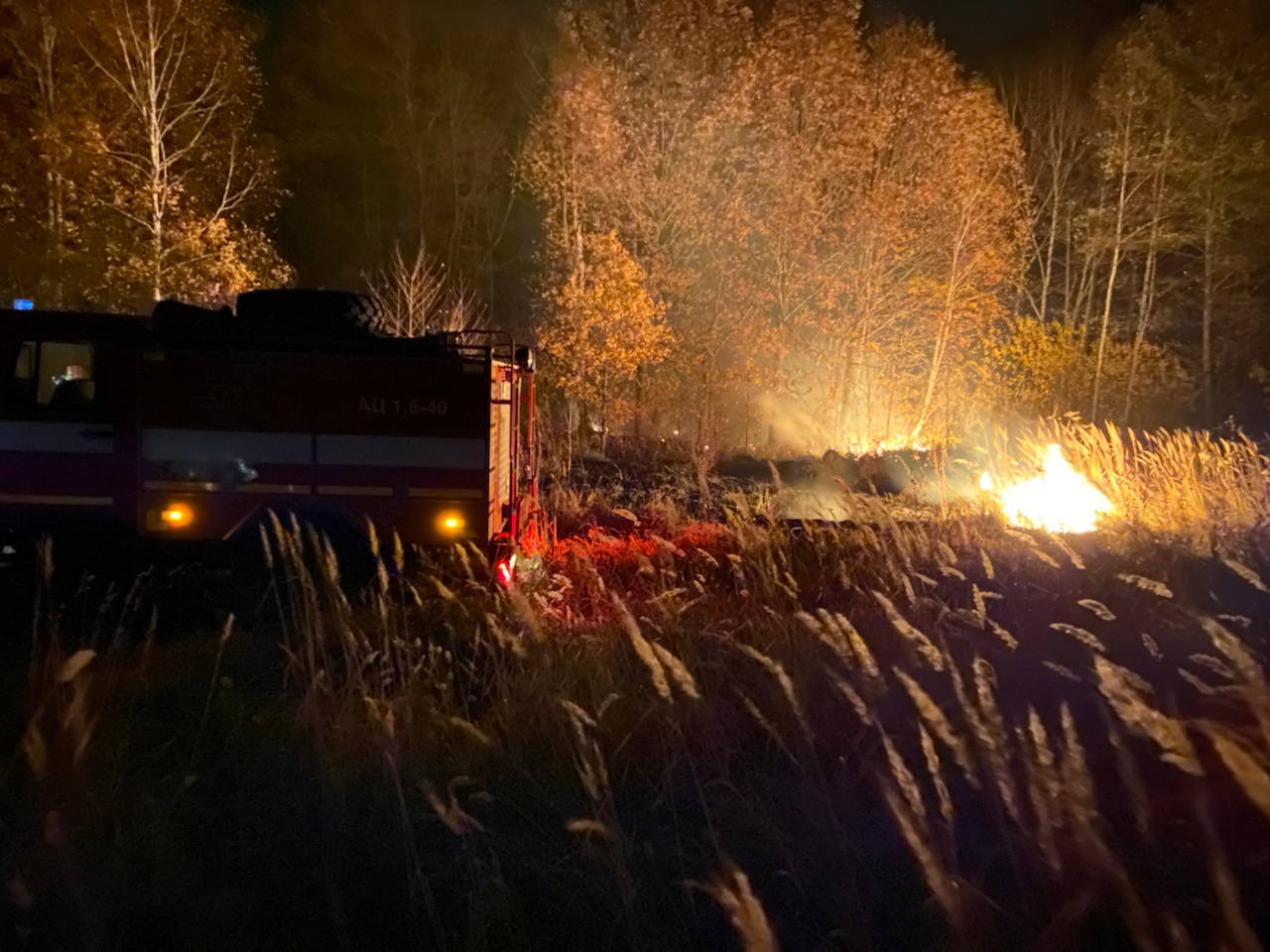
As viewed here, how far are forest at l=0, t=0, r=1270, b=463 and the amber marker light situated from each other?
958 cm

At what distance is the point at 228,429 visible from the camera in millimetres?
6969

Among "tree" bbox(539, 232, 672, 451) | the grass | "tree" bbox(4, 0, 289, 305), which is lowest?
the grass

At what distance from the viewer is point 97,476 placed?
6.99 metres

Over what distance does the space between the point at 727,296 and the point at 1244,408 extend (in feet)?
48.8

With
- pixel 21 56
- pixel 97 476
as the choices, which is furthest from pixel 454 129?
pixel 97 476

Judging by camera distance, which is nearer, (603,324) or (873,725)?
(873,725)

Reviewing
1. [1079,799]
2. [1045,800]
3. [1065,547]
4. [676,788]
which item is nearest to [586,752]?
[676,788]

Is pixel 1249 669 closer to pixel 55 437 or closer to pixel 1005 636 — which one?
pixel 1005 636

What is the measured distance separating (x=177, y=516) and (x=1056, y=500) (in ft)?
24.2

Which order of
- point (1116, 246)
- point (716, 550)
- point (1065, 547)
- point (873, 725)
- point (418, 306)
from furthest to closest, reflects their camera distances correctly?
1. point (1116, 246)
2. point (418, 306)
3. point (716, 550)
4. point (1065, 547)
5. point (873, 725)

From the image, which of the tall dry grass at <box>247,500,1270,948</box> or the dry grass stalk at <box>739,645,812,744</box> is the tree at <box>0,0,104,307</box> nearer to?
the tall dry grass at <box>247,500,1270,948</box>

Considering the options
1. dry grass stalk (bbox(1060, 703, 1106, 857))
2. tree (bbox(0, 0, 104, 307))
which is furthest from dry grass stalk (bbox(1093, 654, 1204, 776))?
tree (bbox(0, 0, 104, 307))

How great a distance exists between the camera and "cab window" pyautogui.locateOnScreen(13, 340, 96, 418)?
7016 mm

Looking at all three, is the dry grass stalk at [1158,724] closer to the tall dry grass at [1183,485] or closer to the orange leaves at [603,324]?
the tall dry grass at [1183,485]
